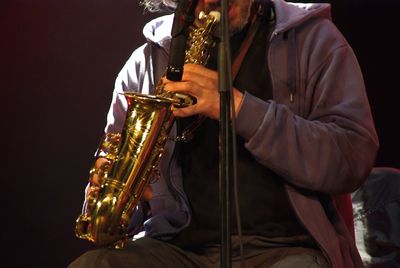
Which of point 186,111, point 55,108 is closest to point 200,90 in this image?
point 186,111

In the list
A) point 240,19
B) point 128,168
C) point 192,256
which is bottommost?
point 192,256

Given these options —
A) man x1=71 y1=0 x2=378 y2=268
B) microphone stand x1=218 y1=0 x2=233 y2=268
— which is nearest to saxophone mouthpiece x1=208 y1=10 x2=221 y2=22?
man x1=71 y1=0 x2=378 y2=268

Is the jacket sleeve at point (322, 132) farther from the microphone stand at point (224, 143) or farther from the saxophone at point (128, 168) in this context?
the microphone stand at point (224, 143)

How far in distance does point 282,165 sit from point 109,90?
131 centimetres

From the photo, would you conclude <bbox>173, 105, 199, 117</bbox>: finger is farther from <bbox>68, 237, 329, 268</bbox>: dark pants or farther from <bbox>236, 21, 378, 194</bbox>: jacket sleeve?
<bbox>68, 237, 329, 268</bbox>: dark pants

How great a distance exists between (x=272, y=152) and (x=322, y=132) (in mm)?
170

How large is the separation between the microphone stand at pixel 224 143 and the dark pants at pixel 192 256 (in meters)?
0.42

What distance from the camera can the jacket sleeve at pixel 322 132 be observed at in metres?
2.07

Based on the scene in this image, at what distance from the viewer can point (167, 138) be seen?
2.23 m

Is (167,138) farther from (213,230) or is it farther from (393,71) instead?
(393,71)

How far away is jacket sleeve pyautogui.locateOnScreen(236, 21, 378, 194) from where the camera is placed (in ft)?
6.78

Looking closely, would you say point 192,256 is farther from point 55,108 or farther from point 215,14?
→ point 55,108

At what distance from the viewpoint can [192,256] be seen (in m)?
2.24

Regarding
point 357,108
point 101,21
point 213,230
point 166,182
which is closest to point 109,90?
point 101,21
